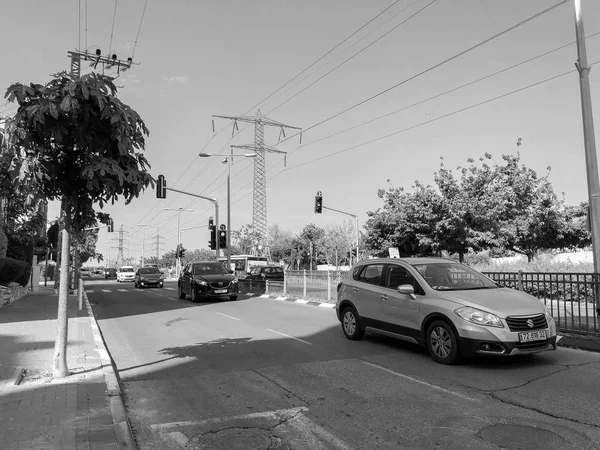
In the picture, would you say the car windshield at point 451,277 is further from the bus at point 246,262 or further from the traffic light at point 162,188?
the bus at point 246,262

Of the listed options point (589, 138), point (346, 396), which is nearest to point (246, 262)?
point (589, 138)

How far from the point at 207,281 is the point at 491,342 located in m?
14.8

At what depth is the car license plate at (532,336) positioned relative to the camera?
6.76 m

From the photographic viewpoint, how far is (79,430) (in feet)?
14.3

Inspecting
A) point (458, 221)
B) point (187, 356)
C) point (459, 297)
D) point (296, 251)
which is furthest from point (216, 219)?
point (296, 251)

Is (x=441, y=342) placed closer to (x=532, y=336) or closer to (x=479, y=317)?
(x=479, y=317)

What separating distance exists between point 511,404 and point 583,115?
23.5ft

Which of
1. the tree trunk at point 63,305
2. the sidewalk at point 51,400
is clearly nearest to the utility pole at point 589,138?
the sidewalk at point 51,400

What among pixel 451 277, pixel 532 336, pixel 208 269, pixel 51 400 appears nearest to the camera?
pixel 51 400

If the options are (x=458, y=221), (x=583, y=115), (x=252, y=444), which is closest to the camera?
(x=252, y=444)

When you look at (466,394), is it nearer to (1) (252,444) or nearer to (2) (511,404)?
(2) (511,404)

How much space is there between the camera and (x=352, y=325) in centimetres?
964

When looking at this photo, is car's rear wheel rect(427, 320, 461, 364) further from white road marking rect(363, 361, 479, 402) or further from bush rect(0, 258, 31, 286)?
bush rect(0, 258, 31, 286)

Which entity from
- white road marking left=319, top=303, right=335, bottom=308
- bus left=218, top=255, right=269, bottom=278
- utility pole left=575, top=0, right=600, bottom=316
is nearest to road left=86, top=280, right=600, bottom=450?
utility pole left=575, top=0, right=600, bottom=316
